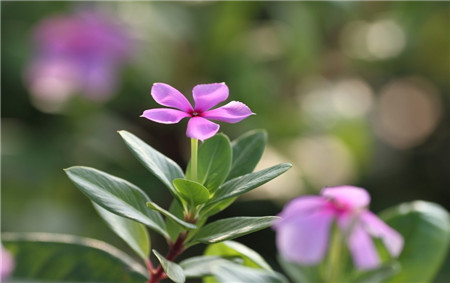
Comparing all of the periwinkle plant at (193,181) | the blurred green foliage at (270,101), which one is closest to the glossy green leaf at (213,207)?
the periwinkle plant at (193,181)

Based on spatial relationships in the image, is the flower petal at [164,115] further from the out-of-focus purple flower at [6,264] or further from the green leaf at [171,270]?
the out-of-focus purple flower at [6,264]

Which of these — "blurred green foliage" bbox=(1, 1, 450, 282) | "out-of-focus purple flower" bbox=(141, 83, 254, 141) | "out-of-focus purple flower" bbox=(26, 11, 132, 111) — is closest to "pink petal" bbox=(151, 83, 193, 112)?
"out-of-focus purple flower" bbox=(141, 83, 254, 141)

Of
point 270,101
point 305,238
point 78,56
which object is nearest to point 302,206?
point 305,238

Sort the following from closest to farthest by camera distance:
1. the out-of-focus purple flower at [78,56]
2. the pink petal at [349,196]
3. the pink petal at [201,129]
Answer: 1. the pink petal at [201,129]
2. the pink petal at [349,196]
3. the out-of-focus purple flower at [78,56]

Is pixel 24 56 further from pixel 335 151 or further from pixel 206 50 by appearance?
pixel 335 151

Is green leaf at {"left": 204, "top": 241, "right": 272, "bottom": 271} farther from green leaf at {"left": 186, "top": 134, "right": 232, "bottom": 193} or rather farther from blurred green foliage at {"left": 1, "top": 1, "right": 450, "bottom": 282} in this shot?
blurred green foliage at {"left": 1, "top": 1, "right": 450, "bottom": 282}

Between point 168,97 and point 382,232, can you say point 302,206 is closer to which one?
point 382,232
